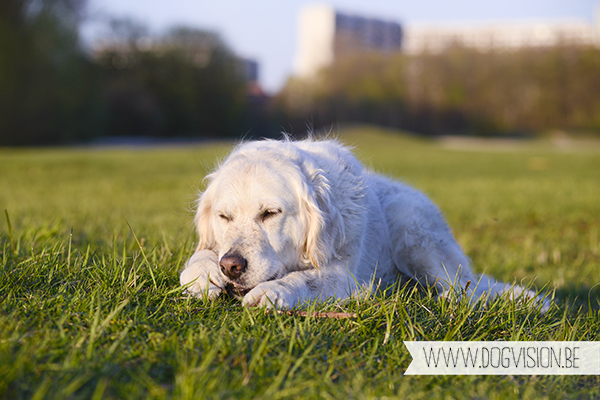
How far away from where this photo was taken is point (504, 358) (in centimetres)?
235

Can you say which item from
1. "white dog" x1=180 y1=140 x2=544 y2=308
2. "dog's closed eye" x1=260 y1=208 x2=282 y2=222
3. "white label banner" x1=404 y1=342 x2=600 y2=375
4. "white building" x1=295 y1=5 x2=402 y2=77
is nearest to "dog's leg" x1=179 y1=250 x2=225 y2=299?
"white dog" x1=180 y1=140 x2=544 y2=308

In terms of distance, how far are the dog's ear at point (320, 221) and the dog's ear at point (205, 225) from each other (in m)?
0.68

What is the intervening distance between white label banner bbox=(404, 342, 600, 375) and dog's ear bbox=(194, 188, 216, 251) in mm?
1630

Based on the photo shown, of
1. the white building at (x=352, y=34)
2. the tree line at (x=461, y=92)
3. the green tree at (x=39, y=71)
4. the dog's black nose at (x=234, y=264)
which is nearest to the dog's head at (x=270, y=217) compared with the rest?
the dog's black nose at (x=234, y=264)

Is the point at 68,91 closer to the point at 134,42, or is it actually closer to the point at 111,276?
the point at 134,42

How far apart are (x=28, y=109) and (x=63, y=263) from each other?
120 feet

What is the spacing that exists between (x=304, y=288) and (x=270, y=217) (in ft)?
1.56

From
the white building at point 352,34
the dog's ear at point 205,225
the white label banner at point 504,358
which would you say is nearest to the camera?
the white label banner at point 504,358

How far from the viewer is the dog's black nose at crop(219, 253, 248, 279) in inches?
109

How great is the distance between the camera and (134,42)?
177 feet

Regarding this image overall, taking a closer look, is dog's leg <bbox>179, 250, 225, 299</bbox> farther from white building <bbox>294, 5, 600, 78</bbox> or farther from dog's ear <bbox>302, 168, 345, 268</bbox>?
white building <bbox>294, 5, 600, 78</bbox>

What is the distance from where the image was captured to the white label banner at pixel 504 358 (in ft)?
7.17

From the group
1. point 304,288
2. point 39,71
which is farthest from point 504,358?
point 39,71

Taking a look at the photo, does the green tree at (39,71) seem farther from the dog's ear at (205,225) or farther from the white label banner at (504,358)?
the white label banner at (504,358)
